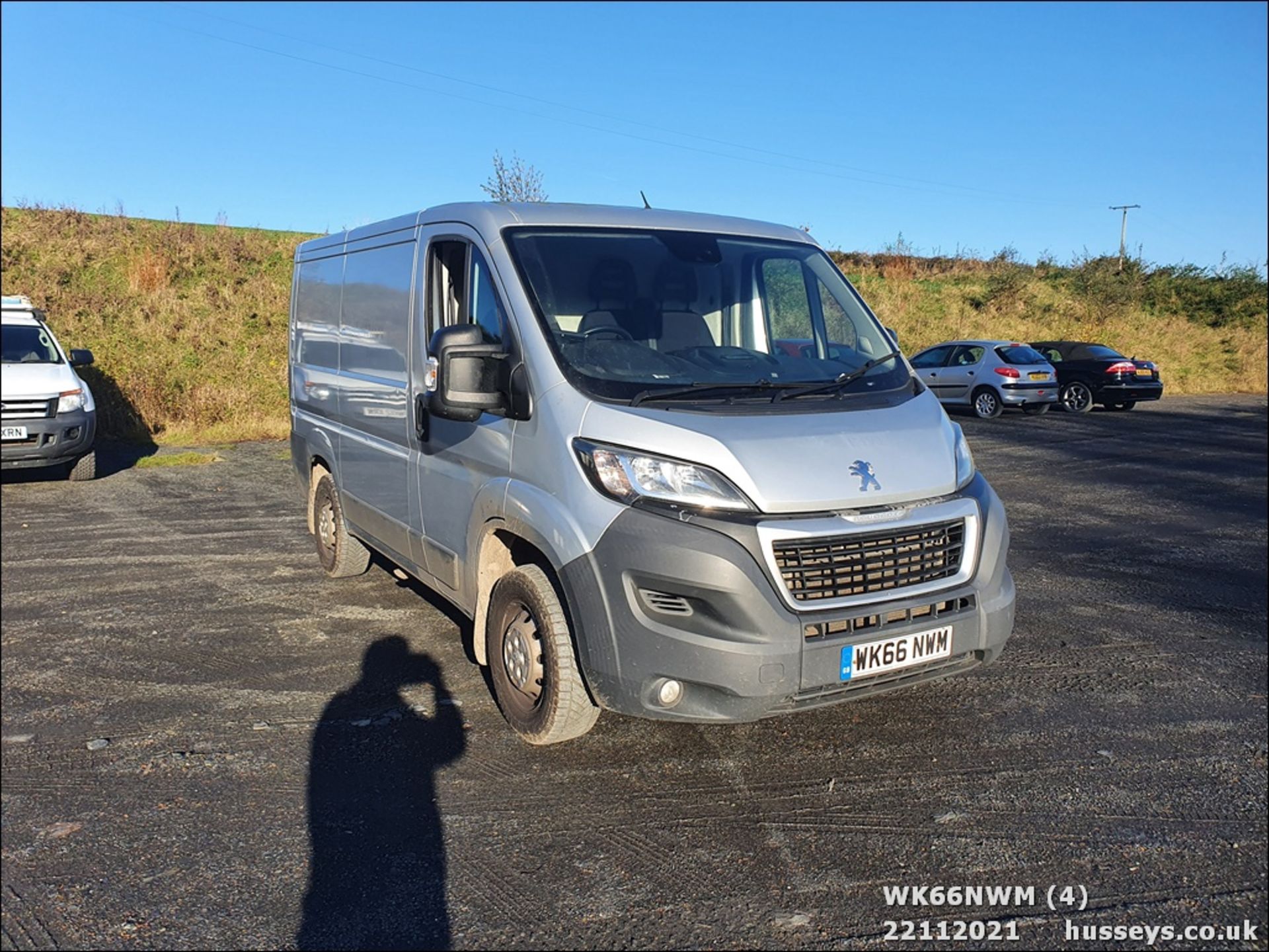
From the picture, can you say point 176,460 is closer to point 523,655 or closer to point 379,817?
point 523,655

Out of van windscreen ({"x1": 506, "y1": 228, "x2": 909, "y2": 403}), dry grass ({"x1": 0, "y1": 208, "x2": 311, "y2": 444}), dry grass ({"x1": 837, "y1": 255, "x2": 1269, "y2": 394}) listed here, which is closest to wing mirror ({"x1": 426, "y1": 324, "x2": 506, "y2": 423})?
van windscreen ({"x1": 506, "y1": 228, "x2": 909, "y2": 403})

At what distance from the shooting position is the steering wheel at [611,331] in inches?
157

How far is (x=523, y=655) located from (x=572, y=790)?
1.96 feet

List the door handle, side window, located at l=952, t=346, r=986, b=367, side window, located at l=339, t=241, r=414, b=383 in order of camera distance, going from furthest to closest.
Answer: side window, located at l=952, t=346, r=986, b=367
side window, located at l=339, t=241, r=414, b=383
the door handle

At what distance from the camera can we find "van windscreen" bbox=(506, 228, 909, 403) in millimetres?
3883

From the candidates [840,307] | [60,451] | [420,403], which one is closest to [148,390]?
[60,451]

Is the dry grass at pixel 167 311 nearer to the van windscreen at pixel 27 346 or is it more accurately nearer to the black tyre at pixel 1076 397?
the van windscreen at pixel 27 346

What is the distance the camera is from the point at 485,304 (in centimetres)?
426

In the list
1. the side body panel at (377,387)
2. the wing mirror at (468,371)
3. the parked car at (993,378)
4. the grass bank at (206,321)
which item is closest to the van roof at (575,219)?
the side body panel at (377,387)

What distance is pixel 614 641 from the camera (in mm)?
3416

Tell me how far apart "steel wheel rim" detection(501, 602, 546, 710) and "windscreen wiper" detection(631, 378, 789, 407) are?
98 cm

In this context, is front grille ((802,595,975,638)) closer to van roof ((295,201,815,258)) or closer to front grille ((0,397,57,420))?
van roof ((295,201,815,258))

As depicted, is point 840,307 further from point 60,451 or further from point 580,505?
point 60,451

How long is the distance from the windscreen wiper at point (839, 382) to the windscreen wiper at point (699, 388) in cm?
8
